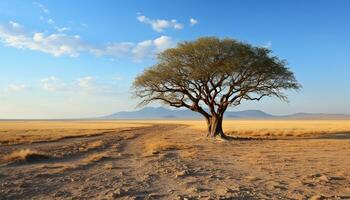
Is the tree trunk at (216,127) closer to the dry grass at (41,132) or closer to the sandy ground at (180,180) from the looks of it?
the dry grass at (41,132)

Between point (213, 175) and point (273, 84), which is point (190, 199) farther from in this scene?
point (273, 84)

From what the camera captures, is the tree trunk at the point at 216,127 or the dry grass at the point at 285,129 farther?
the dry grass at the point at 285,129

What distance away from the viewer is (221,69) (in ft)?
119

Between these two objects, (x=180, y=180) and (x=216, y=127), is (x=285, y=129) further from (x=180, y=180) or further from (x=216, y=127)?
(x=180, y=180)

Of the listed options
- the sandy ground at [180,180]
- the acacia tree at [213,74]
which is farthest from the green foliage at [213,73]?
the sandy ground at [180,180]

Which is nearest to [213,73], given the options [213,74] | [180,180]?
[213,74]

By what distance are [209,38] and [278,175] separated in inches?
996

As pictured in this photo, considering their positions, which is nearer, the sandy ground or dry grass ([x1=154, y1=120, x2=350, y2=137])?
the sandy ground

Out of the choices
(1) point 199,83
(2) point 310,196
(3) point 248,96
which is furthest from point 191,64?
(2) point 310,196

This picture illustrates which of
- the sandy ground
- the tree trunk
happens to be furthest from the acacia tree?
the sandy ground

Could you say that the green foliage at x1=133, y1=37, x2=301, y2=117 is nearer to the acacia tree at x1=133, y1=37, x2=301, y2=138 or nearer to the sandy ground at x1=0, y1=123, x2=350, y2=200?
the acacia tree at x1=133, y1=37, x2=301, y2=138

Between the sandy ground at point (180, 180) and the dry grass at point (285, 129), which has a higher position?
the dry grass at point (285, 129)

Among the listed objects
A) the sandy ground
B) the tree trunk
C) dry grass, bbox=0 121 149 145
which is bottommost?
the sandy ground

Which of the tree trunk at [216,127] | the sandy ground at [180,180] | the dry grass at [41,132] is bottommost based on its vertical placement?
the sandy ground at [180,180]
